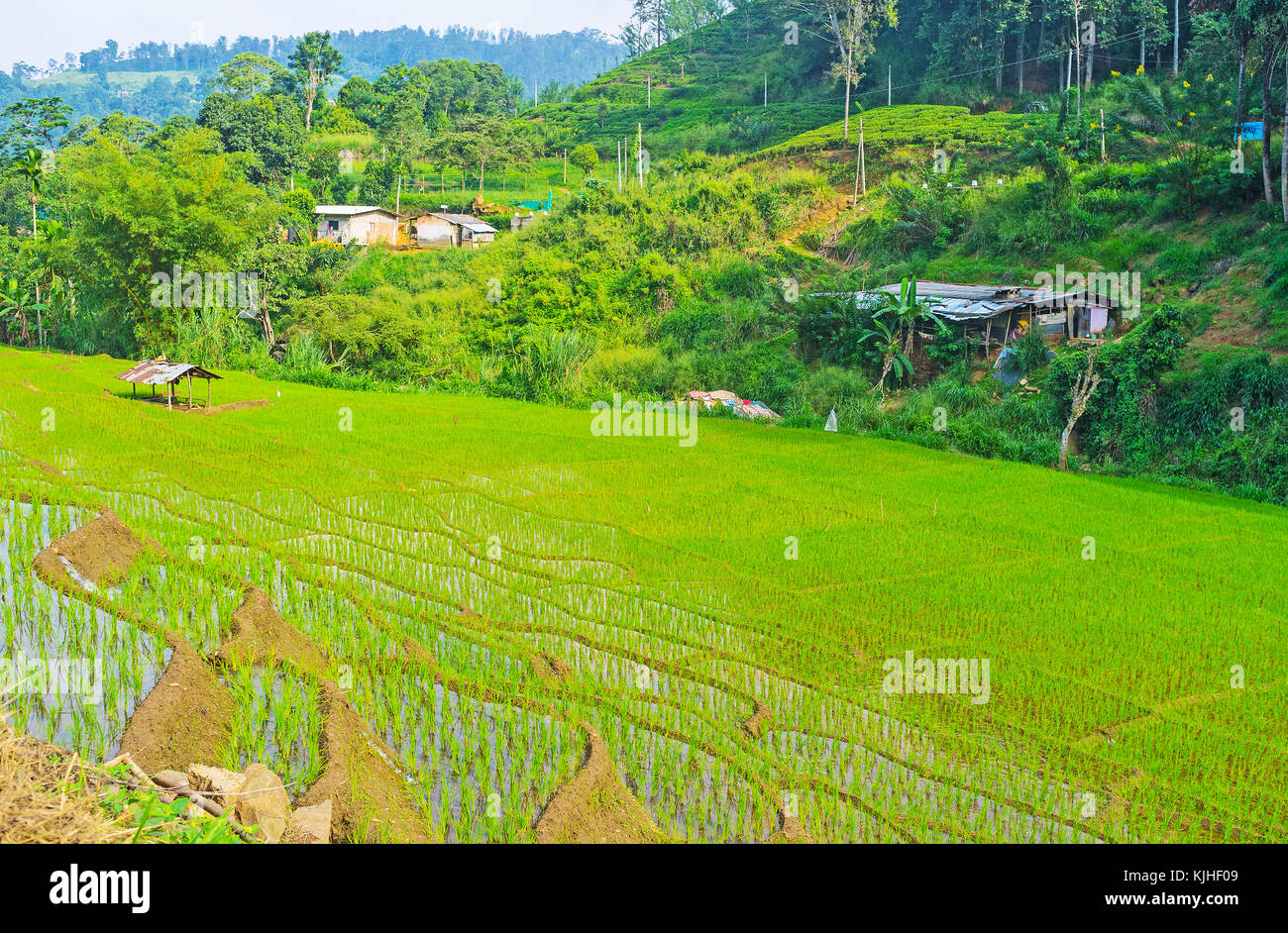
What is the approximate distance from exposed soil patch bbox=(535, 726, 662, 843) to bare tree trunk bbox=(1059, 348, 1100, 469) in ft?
40.3

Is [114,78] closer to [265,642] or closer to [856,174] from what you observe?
[856,174]

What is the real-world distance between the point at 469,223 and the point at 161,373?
2051cm

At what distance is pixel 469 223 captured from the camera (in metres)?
37.1

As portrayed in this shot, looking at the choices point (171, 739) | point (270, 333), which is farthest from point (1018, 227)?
point (171, 739)

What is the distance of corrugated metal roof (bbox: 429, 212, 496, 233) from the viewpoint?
120ft

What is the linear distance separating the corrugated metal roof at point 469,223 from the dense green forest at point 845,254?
1.15 meters

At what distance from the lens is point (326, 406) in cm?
1977

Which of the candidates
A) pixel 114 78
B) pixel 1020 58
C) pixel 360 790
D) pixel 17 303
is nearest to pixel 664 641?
pixel 360 790

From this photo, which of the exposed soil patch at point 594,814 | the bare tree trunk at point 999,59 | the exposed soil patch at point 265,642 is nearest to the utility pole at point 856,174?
the bare tree trunk at point 999,59

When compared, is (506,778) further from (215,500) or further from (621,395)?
(621,395)

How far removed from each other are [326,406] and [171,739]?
1525cm

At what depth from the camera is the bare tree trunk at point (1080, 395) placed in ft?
49.6

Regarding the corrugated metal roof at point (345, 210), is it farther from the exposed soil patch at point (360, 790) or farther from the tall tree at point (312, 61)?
the exposed soil patch at point (360, 790)

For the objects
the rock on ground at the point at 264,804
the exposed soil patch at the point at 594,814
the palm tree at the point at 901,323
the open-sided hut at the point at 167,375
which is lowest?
the exposed soil patch at the point at 594,814
